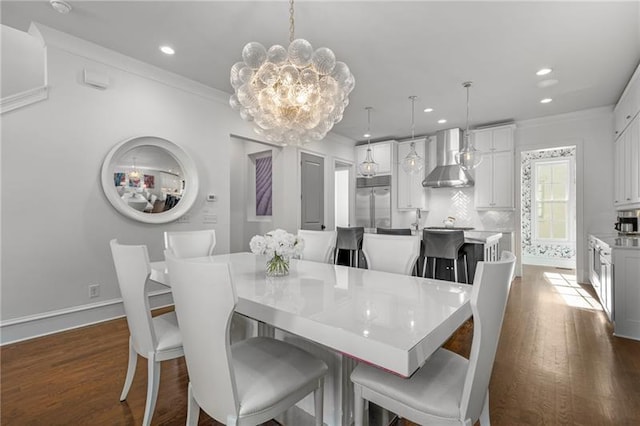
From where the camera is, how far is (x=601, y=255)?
3.35m

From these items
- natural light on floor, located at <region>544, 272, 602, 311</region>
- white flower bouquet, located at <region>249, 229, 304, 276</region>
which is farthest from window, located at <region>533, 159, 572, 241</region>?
white flower bouquet, located at <region>249, 229, 304, 276</region>

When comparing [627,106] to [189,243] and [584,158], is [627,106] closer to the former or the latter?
[584,158]

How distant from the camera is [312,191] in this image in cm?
541

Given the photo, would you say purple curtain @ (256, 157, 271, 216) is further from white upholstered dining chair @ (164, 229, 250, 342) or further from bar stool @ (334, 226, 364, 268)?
white upholstered dining chair @ (164, 229, 250, 342)

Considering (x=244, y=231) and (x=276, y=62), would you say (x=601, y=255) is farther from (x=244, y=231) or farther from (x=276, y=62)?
(x=244, y=231)

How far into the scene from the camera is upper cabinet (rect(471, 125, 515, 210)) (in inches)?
197

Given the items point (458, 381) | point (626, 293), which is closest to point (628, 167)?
point (626, 293)

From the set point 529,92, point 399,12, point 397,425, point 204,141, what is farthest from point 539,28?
point 204,141

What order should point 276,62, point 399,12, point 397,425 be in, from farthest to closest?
point 399,12 → point 276,62 → point 397,425

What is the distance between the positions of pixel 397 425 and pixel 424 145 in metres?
5.37

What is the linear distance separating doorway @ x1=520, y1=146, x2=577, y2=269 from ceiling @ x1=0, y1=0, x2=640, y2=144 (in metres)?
2.51

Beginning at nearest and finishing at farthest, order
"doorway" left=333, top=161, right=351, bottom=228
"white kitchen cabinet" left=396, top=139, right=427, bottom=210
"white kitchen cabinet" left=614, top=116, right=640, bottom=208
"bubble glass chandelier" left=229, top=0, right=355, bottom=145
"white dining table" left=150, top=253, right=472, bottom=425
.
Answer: "white dining table" left=150, top=253, right=472, bottom=425 → "bubble glass chandelier" left=229, top=0, right=355, bottom=145 → "white kitchen cabinet" left=614, top=116, right=640, bottom=208 → "white kitchen cabinet" left=396, top=139, right=427, bottom=210 → "doorway" left=333, top=161, right=351, bottom=228

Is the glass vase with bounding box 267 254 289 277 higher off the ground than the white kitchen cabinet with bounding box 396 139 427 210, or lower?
lower

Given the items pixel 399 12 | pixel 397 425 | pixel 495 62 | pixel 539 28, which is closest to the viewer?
pixel 397 425
